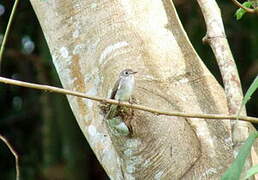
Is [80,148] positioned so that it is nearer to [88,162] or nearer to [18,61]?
[88,162]

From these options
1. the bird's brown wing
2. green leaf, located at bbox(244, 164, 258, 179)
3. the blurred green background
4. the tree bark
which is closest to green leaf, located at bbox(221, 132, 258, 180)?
green leaf, located at bbox(244, 164, 258, 179)

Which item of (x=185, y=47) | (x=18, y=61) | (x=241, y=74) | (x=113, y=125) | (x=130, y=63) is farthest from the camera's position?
(x=18, y=61)

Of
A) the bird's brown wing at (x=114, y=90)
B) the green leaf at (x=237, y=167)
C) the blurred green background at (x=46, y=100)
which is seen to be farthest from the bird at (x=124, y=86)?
the blurred green background at (x=46, y=100)

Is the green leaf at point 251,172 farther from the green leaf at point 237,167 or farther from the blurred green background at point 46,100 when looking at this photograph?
the blurred green background at point 46,100

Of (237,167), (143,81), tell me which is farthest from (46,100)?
(237,167)

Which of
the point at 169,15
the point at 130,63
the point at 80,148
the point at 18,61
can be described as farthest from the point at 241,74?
the point at 130,63

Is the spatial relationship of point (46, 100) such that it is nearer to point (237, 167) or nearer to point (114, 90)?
point (114, 90)
